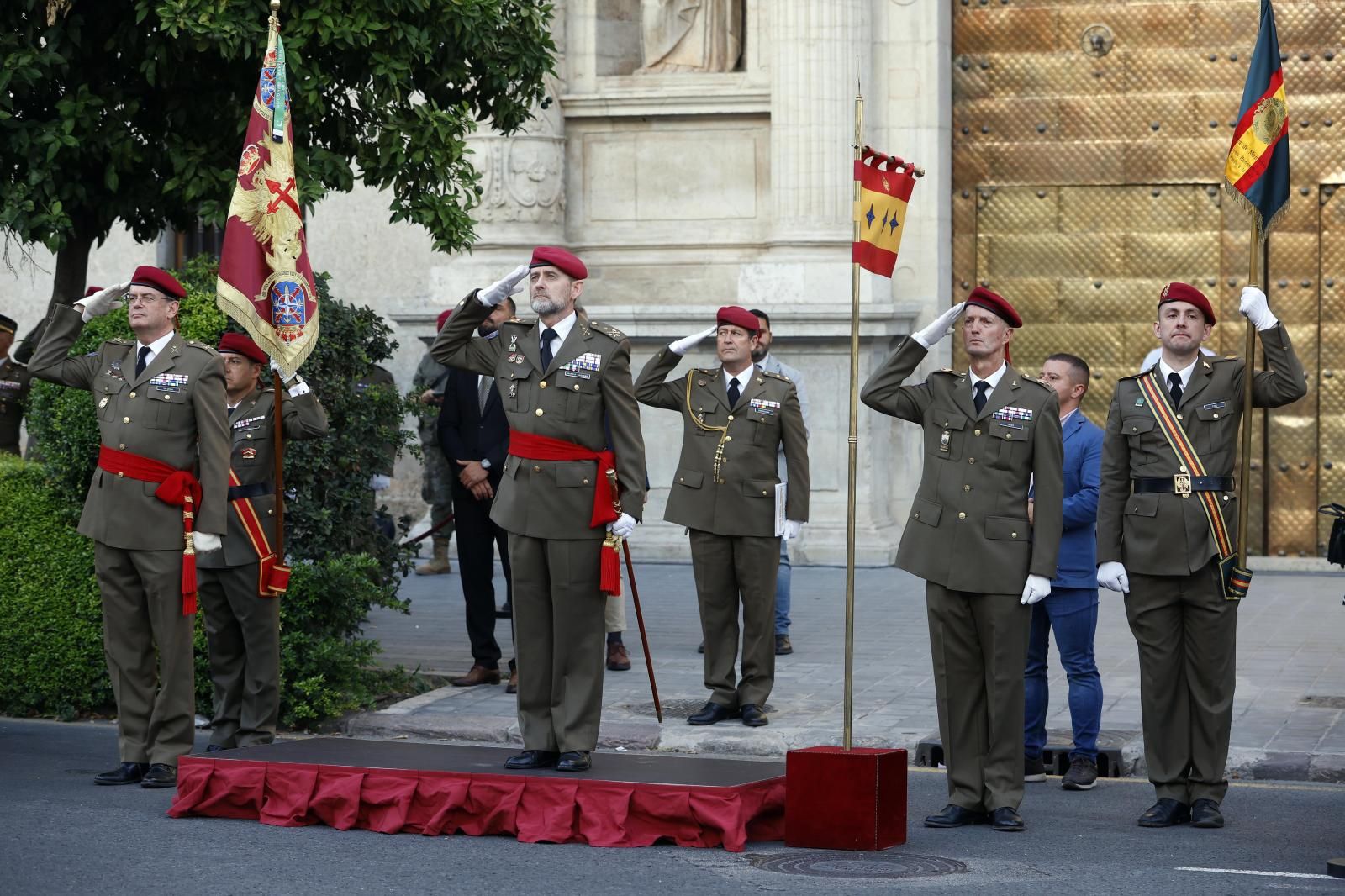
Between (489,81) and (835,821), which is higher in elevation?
(489,81)

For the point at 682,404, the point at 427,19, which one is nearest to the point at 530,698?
the point at 682,404

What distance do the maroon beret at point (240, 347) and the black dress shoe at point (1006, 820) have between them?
152 inches

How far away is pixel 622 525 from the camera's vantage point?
8031mm

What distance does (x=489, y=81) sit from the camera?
11.5m

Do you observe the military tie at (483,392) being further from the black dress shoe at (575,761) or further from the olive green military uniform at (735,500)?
the black dress shoe at (575,761)

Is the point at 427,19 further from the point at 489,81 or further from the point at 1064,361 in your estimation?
the point at 1064,361

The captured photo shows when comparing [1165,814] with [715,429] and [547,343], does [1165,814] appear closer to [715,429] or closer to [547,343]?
[547,343]

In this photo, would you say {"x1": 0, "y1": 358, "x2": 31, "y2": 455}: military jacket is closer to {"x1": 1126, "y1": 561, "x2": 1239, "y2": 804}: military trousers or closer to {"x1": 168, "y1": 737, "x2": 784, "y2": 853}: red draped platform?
{"x1": 168, "y1": 737, "x2": 784, "y2": 853}: red draped platform

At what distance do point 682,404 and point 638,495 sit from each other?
1.99 m

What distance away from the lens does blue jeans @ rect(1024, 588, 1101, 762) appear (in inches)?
336

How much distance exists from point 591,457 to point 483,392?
2847mm

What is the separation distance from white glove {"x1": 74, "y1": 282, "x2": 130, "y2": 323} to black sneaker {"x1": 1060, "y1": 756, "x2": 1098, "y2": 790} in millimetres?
4461

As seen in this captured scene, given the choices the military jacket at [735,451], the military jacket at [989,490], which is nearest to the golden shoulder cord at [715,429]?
the military jacket at [735,451]

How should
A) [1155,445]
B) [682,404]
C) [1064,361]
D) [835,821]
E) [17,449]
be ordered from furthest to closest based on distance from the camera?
Result: [17,449], [682,404], [1064,361], [1155,445], [835,821]
